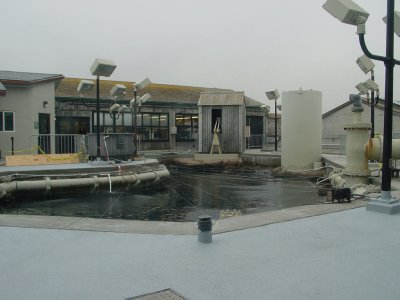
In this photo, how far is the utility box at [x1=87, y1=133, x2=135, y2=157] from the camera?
1478 cm

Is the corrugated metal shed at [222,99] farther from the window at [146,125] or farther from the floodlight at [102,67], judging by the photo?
the floodlight at [102,67]

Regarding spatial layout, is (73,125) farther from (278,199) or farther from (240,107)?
(278,199)

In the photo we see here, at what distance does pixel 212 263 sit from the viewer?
422cm

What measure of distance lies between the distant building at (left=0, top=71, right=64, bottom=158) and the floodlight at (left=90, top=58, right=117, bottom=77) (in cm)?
545

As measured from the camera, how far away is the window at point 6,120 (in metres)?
17.3

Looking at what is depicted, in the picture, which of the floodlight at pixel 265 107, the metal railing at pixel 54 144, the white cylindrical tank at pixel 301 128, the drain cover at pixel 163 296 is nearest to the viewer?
the drain cover at pixel 163 296

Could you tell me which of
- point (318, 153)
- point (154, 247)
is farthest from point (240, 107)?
point (154, 247)

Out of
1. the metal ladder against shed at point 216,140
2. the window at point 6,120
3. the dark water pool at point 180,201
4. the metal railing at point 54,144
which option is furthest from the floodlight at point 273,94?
the window at point 6,120

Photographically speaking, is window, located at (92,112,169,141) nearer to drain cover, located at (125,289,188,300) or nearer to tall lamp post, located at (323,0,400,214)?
tall lamp post, located at (323,0,400,214)

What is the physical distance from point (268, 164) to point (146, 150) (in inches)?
482

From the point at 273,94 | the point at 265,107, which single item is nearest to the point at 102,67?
the point at 273,94

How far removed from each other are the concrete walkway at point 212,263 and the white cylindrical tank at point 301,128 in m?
12.9

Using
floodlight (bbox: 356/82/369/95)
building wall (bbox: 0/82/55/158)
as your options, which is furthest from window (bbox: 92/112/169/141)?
floodlight (bbox: 356/82/369/95)

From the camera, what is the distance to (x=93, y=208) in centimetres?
1051
